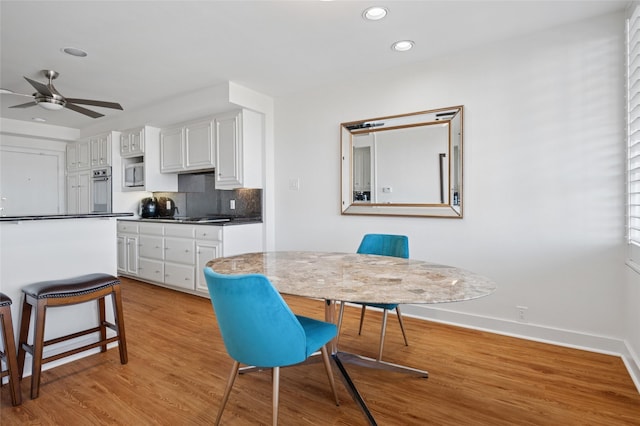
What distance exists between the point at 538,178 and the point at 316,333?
2.19 metres

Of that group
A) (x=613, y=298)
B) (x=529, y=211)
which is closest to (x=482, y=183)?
(x=529, y=211)

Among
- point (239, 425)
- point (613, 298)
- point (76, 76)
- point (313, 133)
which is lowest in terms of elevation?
point (239, 425)

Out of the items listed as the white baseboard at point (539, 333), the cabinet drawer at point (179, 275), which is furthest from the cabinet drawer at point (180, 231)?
the white baseboard at point (539, 333)

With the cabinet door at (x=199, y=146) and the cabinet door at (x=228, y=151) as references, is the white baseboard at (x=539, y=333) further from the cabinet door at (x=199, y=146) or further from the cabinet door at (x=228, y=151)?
the cabinet door at (x=199, y=146)

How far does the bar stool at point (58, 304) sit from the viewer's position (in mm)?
1907

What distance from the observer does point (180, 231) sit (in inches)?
161

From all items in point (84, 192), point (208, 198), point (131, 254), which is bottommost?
point (131, 254)

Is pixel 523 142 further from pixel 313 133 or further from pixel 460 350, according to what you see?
pixel 313 133

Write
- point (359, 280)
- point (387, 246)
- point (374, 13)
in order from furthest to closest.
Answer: point (387, 246)
point (374, 13)
point (359, 280)

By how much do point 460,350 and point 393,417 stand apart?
1.01 m

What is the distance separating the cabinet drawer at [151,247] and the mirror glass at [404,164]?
244 centimetres

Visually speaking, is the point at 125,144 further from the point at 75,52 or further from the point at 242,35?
the point at 242,35

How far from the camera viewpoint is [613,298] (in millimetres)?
2434

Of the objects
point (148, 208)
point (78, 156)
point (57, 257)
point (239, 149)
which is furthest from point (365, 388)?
point (78, 156)
